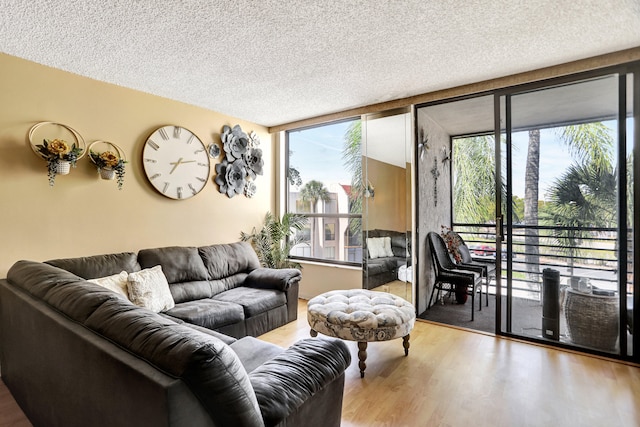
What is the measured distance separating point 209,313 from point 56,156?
179cm

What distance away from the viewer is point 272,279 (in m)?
3.51

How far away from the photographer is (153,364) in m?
0.94

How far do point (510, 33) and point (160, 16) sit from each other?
7.78 ft

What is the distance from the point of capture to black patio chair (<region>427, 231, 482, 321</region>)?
373cm

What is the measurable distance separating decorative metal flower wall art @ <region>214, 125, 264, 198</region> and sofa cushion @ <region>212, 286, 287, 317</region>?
137 cm

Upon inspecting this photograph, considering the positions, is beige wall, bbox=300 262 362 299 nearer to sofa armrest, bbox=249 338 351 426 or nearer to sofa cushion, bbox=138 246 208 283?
sofa cushion, bbox=138 246 208 283

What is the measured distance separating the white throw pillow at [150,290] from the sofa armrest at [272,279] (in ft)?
3.20

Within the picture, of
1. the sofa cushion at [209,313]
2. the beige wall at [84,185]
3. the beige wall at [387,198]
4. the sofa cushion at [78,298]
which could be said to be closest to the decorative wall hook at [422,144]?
the beige wall at [387,198]

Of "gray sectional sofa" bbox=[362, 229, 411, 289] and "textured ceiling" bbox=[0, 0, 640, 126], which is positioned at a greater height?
"textured ceiling" bbox=[0, 0, 640, 126]

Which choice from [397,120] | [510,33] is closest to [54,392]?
[510,33]

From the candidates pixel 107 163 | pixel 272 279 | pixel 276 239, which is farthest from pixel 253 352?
pixel 276 239

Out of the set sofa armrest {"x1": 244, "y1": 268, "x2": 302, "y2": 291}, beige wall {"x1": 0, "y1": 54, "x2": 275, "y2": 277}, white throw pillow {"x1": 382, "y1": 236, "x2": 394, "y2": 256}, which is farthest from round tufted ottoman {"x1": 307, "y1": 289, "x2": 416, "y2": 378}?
beige wall {"x1": 0, "y1": 54, "x2": 275, "y2": 277}

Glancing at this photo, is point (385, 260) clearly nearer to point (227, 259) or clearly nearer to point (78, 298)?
point (227, 259)

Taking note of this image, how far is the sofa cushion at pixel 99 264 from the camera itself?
8.41 feet
